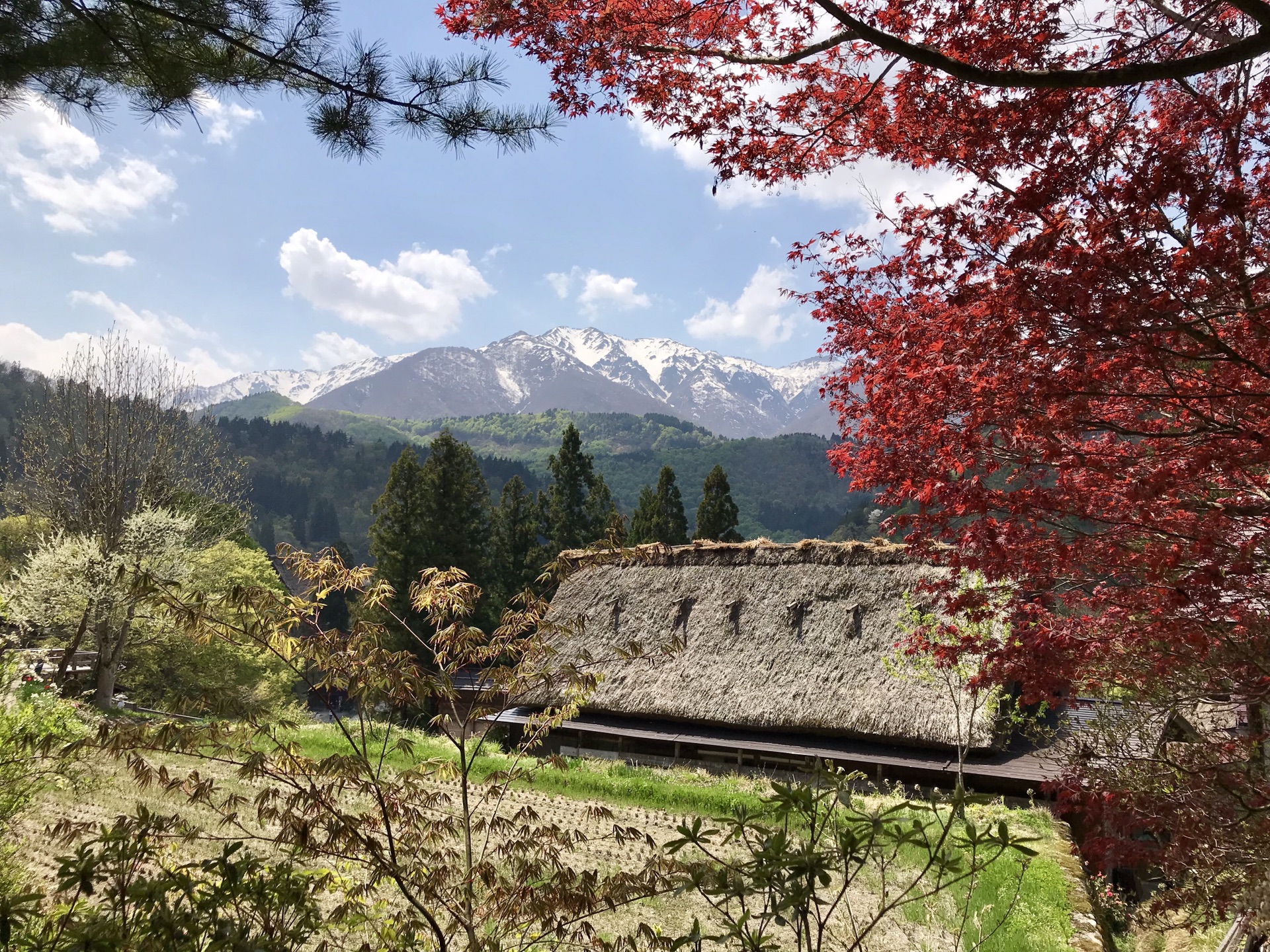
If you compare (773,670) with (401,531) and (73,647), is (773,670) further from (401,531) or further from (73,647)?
(401,531)

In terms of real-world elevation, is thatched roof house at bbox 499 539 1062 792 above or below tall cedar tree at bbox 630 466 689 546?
below

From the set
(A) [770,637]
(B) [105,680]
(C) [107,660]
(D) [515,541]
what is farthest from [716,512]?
(B) [105,680]

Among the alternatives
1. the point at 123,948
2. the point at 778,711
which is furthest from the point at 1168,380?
the point at 778,711

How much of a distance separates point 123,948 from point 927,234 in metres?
4.71

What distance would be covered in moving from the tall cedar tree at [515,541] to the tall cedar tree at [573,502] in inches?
30.5

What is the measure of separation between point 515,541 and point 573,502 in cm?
291

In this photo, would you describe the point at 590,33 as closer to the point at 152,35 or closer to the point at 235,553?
the point at 152,35

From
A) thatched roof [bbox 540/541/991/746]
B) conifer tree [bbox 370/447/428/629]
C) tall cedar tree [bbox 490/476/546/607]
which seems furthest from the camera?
tall cedar tree [bbox 490/476/546/607]

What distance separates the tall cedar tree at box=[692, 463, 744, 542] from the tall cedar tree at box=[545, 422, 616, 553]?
3.91 metres

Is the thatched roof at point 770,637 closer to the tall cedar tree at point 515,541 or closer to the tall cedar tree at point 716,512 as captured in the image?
the tall cedar tree at point 716,512

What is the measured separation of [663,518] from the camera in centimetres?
3155

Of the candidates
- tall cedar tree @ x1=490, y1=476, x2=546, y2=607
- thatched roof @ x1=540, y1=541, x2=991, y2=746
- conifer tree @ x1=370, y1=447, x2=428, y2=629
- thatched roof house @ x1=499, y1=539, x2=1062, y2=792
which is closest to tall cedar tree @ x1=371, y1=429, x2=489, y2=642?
conifer tree @ x1=370, y1=447, x2=428, y2=629

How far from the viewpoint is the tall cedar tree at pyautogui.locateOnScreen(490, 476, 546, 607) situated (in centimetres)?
3034

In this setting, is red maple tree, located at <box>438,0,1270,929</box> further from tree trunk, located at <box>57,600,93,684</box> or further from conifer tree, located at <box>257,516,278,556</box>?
conifer tree, located at <box>257,516,278,556</box>
